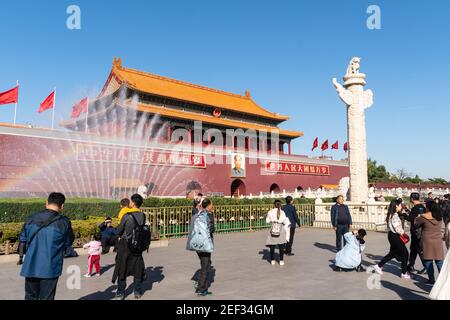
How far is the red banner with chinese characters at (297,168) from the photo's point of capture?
30609 mm

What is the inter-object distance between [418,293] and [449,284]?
1352 millimetres

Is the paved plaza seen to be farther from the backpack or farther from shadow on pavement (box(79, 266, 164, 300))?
the backpack

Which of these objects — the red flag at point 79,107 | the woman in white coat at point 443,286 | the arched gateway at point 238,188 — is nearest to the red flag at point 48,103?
the red flag at point 79,107

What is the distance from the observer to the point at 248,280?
18.6ft

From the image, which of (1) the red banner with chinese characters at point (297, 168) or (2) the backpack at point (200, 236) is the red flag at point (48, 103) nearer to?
(1) the red banner with chinese characters at point (297, 168)

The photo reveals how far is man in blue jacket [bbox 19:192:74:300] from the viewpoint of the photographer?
330cm

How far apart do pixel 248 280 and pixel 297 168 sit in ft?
90.3

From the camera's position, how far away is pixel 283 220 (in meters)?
6.82

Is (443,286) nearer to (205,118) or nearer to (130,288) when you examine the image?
(130,288)

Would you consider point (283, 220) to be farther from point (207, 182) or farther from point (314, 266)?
point (207, 182)

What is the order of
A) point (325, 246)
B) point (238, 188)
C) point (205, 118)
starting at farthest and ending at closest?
point (238, 188), point (205, 118), point (325, 246)

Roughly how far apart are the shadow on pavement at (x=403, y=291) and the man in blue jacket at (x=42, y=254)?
14.1 ft

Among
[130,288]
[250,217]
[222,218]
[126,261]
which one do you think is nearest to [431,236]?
[126,261]
